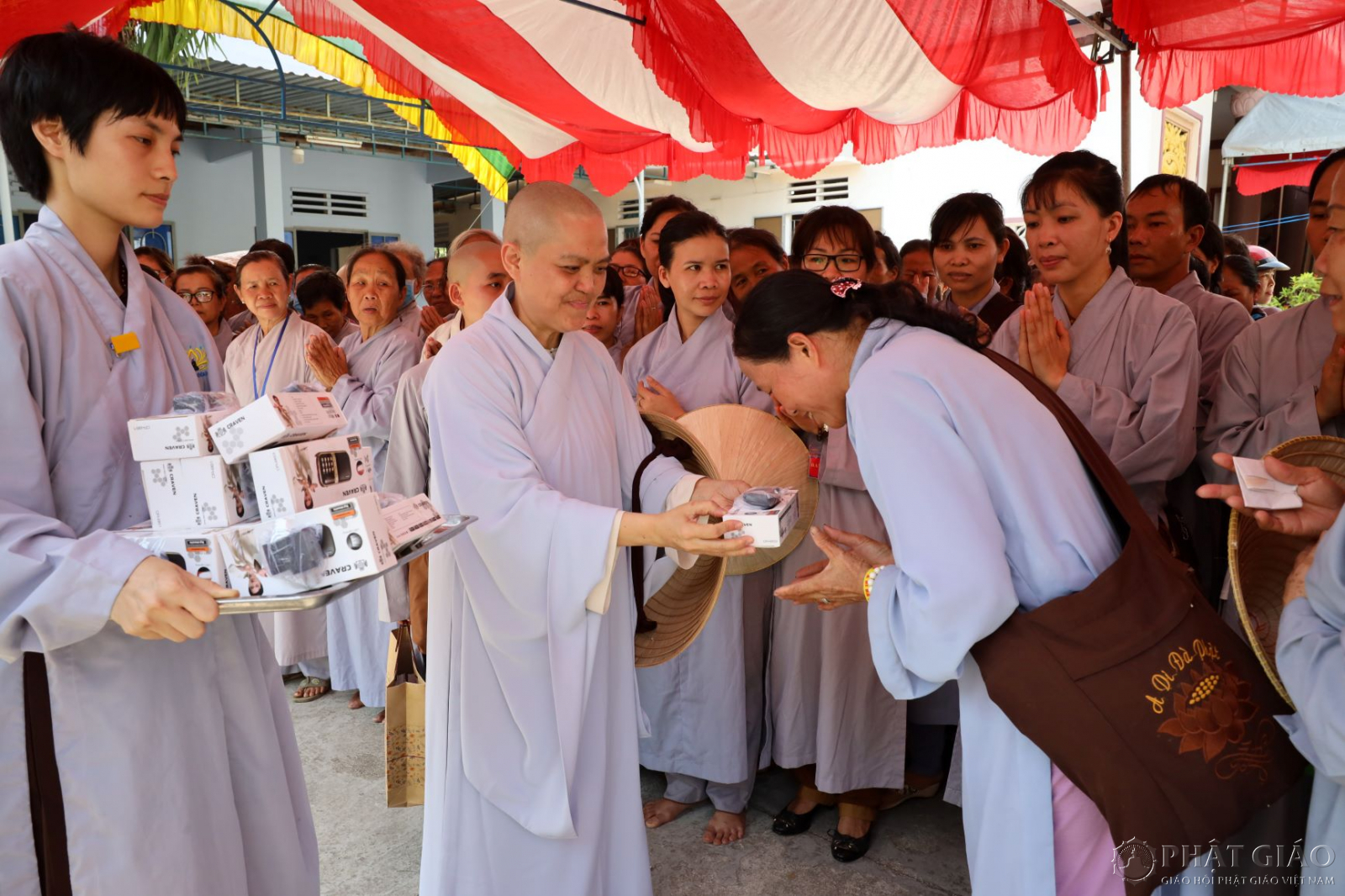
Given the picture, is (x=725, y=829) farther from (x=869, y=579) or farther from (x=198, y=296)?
(x=198, y=296)

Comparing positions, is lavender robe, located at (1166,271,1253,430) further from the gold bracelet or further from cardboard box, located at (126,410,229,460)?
cardboard box, located at (126,410,229,460)

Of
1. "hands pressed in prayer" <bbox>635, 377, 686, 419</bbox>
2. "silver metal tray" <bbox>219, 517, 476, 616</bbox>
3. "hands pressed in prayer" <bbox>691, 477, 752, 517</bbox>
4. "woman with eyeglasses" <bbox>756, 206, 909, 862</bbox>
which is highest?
"hands pressed in prayer" <bbox>635, 377, 686, 419</bbox>

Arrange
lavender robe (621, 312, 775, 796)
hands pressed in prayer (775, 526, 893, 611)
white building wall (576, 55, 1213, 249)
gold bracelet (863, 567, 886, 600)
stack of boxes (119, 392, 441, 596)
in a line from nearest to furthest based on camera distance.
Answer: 1. stack of boxes (119, 392, 441, 596)
2. gold bracelet (863, 567, 886, 600)
3. hands pressed in prayer (775, 526, 893, 611)
4. lavender robe (621, 312, 775, 796)
5. white building wall (576, 55, 1213, 249)

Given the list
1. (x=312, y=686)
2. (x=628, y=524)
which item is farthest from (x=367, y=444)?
(x=628, y=524)

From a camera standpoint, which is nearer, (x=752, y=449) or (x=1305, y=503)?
(x=1305, y=503)

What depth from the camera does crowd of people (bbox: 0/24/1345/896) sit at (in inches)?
56.7

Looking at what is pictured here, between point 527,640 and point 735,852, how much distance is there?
1338 mm

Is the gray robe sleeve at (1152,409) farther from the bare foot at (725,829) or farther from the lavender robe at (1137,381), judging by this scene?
the bare foot at (725,829)

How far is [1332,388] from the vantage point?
2.28 m

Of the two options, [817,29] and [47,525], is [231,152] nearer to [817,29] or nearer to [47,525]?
[817,29]

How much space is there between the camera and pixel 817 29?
4.13 meters

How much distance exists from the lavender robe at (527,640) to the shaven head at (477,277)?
3.51 feet

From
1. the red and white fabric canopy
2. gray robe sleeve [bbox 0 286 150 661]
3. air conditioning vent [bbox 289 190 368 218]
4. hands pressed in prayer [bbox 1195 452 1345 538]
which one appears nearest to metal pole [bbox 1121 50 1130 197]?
the red and white fabric canopy

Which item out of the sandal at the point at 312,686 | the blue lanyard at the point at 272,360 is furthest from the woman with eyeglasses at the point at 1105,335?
the sandal at the point at 312,686
